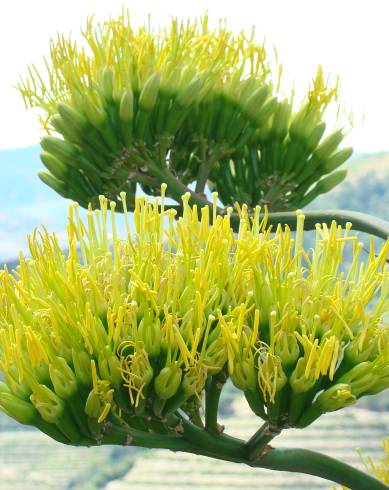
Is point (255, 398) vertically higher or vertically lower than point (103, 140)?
lower

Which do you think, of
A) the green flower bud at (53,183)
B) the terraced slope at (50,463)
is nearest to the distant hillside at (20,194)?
the terraced slope at (50,463)

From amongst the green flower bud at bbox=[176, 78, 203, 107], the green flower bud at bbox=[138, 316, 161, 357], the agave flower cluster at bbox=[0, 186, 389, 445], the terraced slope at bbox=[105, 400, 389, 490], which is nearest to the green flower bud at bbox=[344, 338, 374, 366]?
the agave flower cluster at bbox=[0, 186, 389, 445]

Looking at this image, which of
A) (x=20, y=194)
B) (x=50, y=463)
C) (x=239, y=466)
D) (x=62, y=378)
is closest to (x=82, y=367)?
(x=62, y=378)

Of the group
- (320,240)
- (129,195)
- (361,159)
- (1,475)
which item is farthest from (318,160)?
(361,159)

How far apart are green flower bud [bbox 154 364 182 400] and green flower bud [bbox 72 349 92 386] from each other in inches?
2.9

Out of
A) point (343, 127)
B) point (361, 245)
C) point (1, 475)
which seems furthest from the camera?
point (1, 475)

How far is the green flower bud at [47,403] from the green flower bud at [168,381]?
0.11 metres

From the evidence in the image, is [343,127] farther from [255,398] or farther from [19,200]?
[19,200]

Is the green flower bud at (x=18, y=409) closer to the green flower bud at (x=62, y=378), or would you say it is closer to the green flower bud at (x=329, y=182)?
the green flower bud at (x=62, y=378)

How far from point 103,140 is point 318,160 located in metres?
0.42

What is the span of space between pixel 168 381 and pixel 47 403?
0.45 ft

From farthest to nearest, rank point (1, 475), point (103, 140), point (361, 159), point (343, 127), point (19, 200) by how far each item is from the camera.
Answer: point (19, 200) < point (361, 159) < point (1, 475) < point (343, 127) < point (103, 140)

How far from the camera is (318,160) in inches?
67.9

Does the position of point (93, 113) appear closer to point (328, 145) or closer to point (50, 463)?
point (328, 145)
